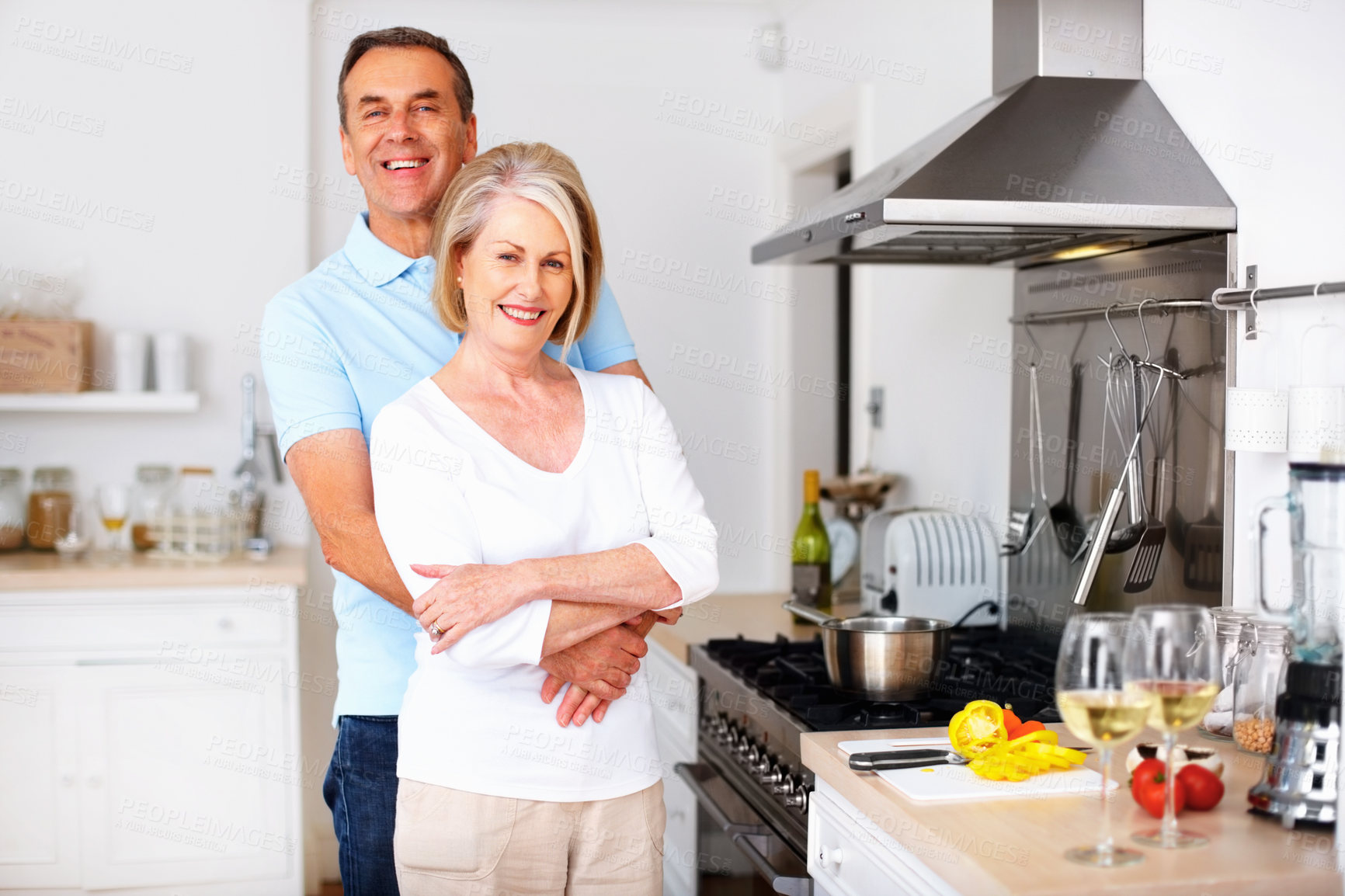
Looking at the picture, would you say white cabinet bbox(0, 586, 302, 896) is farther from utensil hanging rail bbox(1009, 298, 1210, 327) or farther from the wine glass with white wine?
the wine glass with white wine

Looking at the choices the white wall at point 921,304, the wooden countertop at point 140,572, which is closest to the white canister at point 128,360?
the wooden countertop at point 140,572

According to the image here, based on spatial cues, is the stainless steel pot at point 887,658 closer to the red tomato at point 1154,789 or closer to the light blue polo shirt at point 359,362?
the red tomato at point 1154,789

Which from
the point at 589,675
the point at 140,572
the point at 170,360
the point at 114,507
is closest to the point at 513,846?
the point at 589,675

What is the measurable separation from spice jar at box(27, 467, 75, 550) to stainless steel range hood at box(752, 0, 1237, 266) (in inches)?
93.2

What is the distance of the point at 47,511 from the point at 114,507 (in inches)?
8.4

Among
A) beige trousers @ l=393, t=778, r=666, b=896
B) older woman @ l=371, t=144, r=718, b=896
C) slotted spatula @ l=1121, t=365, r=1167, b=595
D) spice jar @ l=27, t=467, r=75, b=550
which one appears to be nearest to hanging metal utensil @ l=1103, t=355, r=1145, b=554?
slotted spatula @ l=1121, t=365, r=1167, b=595

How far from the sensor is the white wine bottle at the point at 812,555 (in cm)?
302

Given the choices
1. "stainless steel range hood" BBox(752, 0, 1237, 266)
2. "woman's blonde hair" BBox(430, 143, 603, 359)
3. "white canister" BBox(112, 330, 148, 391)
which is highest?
"stainless steel range hood" BBox(752, 0, 1237, 266)

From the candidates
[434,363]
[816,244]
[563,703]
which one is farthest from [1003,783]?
[816,244]

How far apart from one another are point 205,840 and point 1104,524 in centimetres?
247

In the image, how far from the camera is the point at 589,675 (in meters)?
1.38

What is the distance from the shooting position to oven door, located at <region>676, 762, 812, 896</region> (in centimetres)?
192

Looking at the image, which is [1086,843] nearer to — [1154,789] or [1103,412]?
[1154,789]

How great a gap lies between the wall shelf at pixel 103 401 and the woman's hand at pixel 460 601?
96.2 inches
